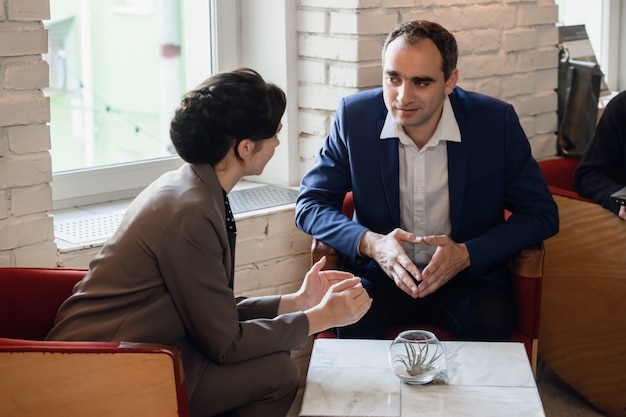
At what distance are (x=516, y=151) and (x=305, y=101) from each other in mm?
837

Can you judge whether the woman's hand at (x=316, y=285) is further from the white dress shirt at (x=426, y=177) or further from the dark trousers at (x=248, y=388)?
the white dress shirt at (x=426, y=177)

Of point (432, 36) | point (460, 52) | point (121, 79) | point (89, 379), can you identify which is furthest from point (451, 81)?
point (89, 379)

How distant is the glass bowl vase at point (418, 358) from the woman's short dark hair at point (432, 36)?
928mm

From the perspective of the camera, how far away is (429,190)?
2865mm

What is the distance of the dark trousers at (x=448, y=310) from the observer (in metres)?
2.71

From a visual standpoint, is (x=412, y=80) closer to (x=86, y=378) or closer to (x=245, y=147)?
(x=245, y=147)

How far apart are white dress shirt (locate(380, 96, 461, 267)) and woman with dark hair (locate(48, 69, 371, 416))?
0.62 meters

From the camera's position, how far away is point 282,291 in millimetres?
3277

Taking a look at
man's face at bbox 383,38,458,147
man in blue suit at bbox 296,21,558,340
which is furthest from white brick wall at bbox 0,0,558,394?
man's face at bbox 383,38,458,147

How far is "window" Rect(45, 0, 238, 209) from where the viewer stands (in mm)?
3129

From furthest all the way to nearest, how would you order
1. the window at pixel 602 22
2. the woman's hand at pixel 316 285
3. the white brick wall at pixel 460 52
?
the window at pixel 602 22 < the white brick wall at pixel 460 52 < the woman's hand at pixel 316 285

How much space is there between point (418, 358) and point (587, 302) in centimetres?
116

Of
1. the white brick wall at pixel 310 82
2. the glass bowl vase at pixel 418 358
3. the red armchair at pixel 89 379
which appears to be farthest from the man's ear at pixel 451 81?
the red armchair at pixel 89 379

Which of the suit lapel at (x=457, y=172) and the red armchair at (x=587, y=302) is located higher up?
the suit lapel at (x=457, y=172)
